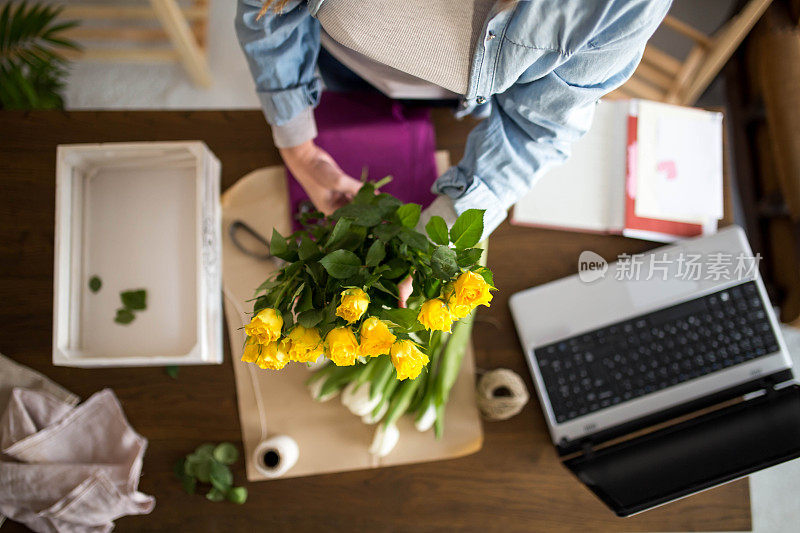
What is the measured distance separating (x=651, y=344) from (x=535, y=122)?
1.65 feet

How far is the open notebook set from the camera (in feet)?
3.33

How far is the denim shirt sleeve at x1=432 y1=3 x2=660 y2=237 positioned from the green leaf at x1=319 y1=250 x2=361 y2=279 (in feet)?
0.86

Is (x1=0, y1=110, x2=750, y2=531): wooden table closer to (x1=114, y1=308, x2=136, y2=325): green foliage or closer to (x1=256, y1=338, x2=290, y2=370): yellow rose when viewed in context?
(x1=114, y1=308, x2=136, y2=325): green foliage

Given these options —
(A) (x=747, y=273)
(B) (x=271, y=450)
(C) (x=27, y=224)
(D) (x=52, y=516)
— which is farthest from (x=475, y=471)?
(C) (x=27, y=224)

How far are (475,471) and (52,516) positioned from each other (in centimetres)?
73

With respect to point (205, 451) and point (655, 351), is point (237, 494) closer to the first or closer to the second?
point (205, 451)

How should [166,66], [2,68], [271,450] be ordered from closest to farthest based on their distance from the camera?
[271,450] → [2,68] → [166,66]

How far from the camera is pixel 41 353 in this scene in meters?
0.99

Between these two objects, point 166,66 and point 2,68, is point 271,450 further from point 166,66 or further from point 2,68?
point 166,66

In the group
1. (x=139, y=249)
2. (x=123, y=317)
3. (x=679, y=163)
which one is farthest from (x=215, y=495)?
(x=679, y=163)

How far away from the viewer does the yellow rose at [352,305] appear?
1.69 ft

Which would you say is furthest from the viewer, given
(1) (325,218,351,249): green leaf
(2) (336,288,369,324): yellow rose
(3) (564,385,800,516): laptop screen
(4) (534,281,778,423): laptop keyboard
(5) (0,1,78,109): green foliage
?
(5) (0,1,78,109): green foliage

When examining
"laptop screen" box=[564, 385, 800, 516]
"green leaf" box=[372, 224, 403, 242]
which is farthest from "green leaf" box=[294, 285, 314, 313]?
"laptop screen" box=[564, 385, 800, 516]

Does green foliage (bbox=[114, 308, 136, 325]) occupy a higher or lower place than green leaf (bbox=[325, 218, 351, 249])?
lower
